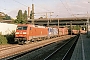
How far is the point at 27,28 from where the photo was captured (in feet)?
98.2

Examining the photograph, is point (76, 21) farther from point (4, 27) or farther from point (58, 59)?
point (58, 59)

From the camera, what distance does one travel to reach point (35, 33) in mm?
33281

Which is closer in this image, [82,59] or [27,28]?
[82,59]

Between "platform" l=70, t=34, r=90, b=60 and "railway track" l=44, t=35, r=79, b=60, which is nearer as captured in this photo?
"platform" l=70, t=34, r=90, b=60

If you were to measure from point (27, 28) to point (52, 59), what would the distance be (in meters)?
15.0

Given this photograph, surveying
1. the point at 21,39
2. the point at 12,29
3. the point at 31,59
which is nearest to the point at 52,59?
the point at 31,59

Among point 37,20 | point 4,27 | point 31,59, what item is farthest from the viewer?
point 37,20

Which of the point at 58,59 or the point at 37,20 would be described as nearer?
the point at 58,59

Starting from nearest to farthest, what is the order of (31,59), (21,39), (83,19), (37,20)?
(31,59), (21,39), (83,19), (37,20)

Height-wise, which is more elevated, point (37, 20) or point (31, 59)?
point (37, 20)

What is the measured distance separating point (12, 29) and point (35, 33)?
7.55 m

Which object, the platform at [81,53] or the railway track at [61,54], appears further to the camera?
the railway track at [61,54]

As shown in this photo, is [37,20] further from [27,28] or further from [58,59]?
[58,59]

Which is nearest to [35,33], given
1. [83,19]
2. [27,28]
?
[27,28]
